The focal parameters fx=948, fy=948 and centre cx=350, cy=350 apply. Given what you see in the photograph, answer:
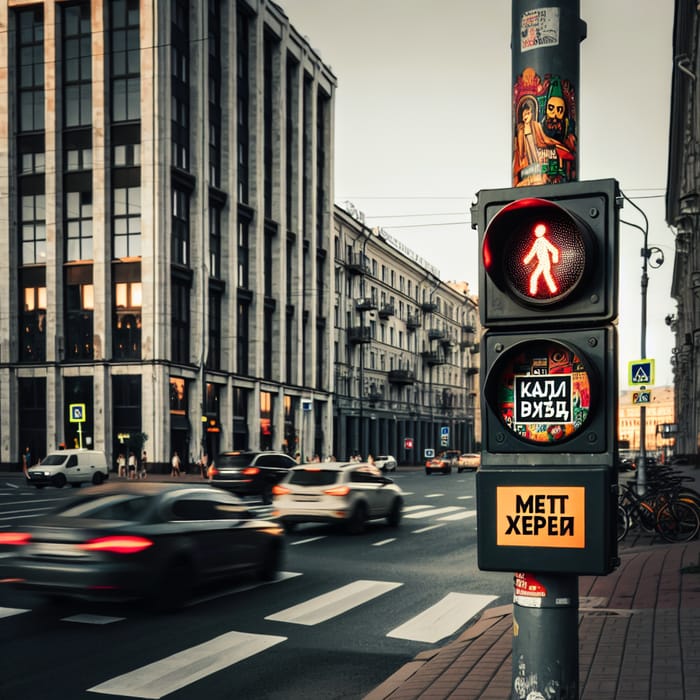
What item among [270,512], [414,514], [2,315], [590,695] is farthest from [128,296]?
[590,695]

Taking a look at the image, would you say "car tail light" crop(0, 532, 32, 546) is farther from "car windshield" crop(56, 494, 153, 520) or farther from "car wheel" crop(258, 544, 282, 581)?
"car wheel" crop(258, 544, 282, 581)

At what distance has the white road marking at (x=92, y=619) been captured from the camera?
924 cm

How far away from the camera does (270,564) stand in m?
12.2

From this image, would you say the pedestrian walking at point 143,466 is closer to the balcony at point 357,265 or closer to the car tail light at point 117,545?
the balcony at point 357,265

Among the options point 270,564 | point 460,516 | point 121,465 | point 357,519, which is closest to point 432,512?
point 460,516

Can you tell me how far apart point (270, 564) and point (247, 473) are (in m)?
16.4

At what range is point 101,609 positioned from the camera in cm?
1002

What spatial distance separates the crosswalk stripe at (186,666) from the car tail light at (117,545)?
4.91 ft

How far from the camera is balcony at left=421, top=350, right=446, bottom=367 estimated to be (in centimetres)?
9438

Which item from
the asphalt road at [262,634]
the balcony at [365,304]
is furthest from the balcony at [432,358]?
the asphalt road at [262,634]

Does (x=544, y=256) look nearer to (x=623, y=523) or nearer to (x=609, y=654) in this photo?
(x=609, y=654)

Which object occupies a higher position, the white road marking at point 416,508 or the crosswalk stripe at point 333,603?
the crosswalk stripe at point 333,603

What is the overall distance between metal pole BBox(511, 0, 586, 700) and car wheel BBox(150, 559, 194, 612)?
730 cm

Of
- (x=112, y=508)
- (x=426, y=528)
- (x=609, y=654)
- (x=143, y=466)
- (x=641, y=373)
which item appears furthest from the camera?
(x=143, y=466)
